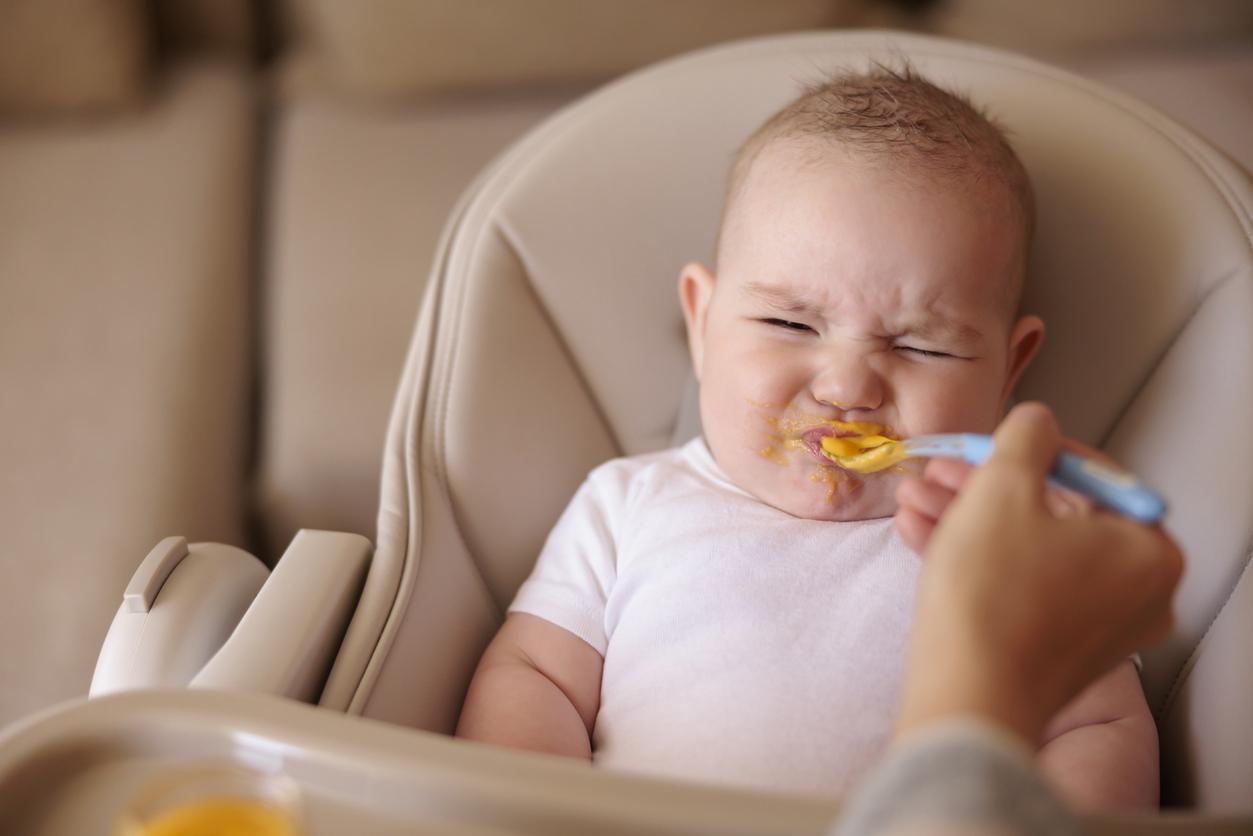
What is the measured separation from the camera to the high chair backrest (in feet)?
3.32

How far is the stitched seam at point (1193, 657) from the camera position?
101 centimetres

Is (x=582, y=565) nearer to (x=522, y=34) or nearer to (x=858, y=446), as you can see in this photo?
(x=858, y=446)

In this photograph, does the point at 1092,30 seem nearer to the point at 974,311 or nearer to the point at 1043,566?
the point at 974,311

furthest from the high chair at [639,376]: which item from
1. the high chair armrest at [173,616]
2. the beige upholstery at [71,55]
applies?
the beige upholstery at [71,55]

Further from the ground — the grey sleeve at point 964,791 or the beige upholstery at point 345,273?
the grey sleeve at point 964,791

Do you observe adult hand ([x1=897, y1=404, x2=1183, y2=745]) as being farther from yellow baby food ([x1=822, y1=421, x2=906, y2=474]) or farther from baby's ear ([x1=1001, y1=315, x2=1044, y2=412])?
baby's ear ([x1=1001, y1=315, x2=1044, y2=412])

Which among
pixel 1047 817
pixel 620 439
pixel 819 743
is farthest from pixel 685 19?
pixel 1047 817

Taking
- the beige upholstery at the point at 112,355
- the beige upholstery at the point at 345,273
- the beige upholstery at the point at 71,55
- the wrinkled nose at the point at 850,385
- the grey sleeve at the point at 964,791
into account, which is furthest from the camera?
the beige upholstery at the point at 71,55

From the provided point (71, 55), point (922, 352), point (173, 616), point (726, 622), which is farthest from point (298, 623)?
point (71, 55)

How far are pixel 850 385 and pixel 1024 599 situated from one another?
1.41 ft

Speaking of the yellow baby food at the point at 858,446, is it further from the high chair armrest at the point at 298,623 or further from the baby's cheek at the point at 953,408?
the high chair armrest at the point at 298,623

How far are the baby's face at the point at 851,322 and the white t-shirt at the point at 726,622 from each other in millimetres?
59

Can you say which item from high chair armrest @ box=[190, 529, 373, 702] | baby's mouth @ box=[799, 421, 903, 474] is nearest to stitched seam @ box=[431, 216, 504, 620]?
high chair armrest @ box=[190, 529, 373, 702]

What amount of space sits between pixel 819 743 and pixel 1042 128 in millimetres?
712
